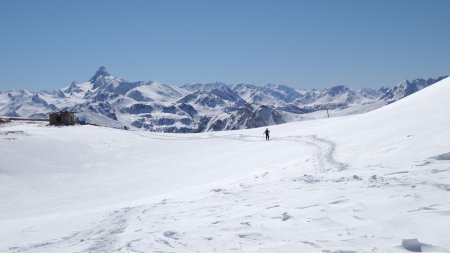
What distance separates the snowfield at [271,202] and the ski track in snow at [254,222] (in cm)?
4

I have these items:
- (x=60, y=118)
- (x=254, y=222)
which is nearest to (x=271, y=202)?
(x=254, y=222)

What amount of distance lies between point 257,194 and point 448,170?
6528 mm

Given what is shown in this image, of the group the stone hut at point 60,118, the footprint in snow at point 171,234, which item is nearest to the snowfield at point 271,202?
the footprint in snow at point 171,234

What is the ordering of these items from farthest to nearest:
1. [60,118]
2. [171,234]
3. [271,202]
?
[60,118], [271,202], [171,234]

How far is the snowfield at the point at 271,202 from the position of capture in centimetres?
909

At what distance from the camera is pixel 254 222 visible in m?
11.1

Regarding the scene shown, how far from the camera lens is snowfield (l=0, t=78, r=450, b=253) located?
909cm

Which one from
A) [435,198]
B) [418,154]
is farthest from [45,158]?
[435,198]

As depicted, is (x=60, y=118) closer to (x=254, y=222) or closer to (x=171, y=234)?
(x=171, y=234)

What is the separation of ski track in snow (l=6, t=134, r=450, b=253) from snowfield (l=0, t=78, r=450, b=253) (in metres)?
0.04

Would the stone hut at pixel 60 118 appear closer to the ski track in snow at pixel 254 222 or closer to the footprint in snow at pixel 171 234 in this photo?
the ski track in snow at pixel 254 222

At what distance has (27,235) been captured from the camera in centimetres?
1466

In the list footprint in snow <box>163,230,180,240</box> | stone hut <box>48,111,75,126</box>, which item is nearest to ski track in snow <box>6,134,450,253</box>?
footprint in snow <box>163,230,180,240</box>

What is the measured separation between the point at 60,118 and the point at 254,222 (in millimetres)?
53931
